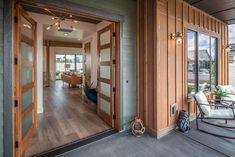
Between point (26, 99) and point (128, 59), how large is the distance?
2.25m

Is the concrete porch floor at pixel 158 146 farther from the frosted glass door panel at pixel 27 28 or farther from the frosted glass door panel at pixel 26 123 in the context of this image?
the frosted glass door panel at pixel 27 28

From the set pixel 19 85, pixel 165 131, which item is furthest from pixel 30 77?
pixel 165 131

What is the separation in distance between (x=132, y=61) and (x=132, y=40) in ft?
1.63

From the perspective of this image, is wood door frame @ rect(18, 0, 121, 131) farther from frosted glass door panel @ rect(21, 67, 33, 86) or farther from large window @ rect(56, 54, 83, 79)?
large window @ rect(56, 54, 83, 79)

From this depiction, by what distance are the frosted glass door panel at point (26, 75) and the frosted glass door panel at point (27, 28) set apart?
0.66m

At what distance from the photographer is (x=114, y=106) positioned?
3414mm

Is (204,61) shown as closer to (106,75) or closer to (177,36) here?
(177,36)

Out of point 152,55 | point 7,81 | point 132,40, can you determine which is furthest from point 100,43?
point 7,81

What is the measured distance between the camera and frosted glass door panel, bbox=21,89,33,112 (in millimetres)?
2582

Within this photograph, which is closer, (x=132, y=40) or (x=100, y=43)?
(x=132, y=40)

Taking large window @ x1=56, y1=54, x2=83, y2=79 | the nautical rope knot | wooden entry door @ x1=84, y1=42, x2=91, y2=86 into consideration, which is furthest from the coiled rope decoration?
large window @ x1=56, y1=54, x2=83, y2=79

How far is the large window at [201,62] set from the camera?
401 centimetres

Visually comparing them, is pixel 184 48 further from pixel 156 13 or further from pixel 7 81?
pixel 7 81

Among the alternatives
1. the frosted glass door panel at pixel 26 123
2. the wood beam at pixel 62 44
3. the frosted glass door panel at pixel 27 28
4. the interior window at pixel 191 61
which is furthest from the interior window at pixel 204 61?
the wood beam at pixel 62 44
